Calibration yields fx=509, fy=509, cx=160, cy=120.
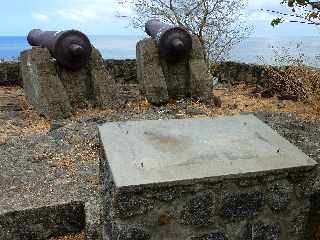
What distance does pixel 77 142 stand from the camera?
645 centimetres

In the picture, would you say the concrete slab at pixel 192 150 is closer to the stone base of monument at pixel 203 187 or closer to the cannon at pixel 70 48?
the stone base of monument at pixel 203 187

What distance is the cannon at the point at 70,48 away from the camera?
918 centimetres

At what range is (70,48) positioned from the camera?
29.9 feet

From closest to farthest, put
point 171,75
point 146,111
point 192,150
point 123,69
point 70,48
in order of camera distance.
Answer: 1. point 192,150
2. point 146,111
3. point 70,48
4. point 171,75
5. point 123,69

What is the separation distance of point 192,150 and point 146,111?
510cm

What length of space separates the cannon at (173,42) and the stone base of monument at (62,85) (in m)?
1.19

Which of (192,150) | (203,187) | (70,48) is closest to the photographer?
(203,187)

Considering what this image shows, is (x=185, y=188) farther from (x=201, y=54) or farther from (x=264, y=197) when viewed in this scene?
(x=201, y=54)

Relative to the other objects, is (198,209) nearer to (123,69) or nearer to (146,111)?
(146,111)

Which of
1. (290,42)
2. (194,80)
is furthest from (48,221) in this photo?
(290,42)

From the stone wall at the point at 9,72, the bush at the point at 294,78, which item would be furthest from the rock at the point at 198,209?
the stone wall at the point at 9,72

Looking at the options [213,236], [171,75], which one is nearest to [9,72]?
[171,75]

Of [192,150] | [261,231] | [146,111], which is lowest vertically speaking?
[146,111]

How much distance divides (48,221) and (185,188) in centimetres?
174
